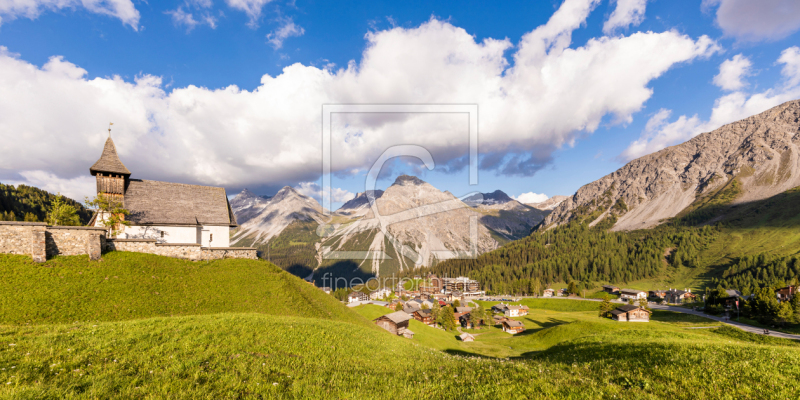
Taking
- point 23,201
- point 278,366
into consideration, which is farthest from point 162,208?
point 23,201

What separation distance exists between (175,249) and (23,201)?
248751mm

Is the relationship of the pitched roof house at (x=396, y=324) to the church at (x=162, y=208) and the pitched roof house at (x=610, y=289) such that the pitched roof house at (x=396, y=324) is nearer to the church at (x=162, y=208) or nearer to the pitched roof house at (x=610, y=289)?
the church at (x=162, y=208)

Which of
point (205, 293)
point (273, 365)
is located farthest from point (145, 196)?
point (273, 365)

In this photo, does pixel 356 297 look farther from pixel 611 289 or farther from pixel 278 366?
pixel 611 289

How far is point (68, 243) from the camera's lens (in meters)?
27.2

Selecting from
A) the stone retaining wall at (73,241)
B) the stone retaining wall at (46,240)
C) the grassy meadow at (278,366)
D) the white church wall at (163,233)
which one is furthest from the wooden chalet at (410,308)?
the grassy meadow at (278,366)

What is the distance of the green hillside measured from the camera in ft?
512

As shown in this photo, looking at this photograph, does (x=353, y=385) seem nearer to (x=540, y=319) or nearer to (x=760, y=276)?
(x=540, y=319)

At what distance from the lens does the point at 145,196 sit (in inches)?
1574

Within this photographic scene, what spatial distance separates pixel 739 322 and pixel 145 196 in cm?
14162

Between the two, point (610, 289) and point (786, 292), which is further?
point (610, 289)

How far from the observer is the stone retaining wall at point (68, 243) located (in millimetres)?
24984

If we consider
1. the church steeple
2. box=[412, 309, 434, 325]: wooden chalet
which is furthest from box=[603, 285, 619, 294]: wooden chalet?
Result: the church steeple

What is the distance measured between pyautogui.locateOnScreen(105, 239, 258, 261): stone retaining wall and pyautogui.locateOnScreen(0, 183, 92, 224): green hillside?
570 ft
